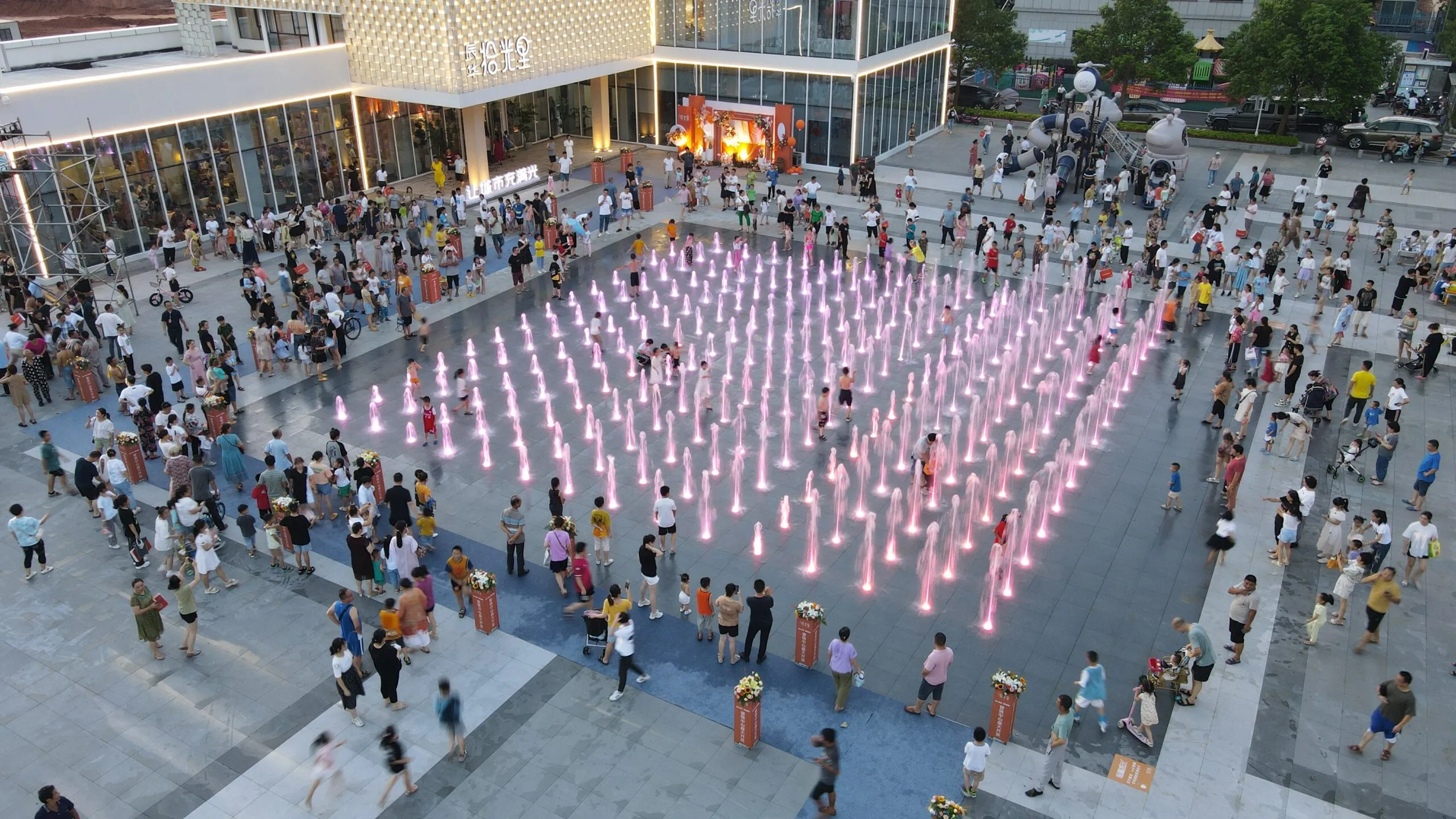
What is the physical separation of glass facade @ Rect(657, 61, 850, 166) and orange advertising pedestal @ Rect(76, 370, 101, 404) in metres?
27.3

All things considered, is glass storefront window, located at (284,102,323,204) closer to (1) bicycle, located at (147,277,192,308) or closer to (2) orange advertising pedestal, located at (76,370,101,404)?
(1) bicycle, located at (147,277,192,308)

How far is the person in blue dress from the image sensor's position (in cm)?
1856

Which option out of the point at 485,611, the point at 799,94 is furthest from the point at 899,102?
the point at 485,611

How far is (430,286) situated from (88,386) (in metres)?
8.63

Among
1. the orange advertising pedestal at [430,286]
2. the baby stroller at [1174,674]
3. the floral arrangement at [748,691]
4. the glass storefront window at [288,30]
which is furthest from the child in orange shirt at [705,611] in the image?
the glass storefront window at [288,30]

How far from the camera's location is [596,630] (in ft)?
46.4

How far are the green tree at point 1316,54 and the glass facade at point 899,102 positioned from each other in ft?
43.6

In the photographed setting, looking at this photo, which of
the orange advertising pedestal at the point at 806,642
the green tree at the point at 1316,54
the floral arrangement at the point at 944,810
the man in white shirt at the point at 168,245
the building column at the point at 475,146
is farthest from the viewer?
the green tree at the point at 1316,54

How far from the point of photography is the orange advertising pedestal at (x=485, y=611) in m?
14.8

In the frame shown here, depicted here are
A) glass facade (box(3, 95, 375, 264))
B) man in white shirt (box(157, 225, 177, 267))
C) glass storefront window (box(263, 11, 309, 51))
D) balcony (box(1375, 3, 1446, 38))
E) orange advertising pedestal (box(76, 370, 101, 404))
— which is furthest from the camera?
balcony (box(1375, 3, 1446, 38))

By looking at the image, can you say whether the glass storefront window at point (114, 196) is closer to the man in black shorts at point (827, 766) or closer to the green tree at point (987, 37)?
the man in black shorts at point (827, 766)

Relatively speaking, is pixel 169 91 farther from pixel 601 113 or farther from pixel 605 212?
pixel 601 113

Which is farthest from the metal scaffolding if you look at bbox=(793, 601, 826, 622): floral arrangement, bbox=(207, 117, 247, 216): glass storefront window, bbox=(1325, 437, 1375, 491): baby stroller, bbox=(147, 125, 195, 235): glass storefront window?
bbox=(1325, 437, 1375, 491): baby stroller

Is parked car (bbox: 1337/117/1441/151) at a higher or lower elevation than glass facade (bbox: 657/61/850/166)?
lower
